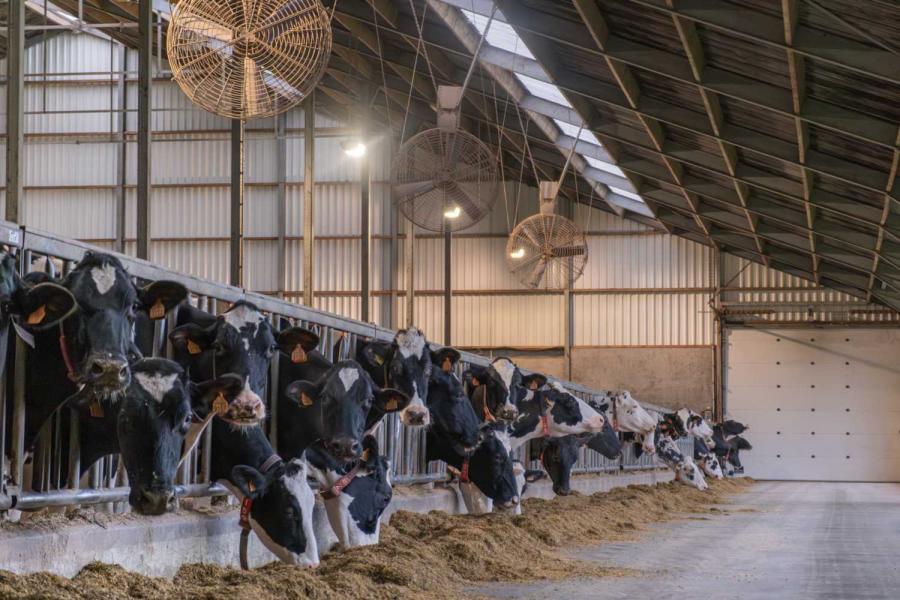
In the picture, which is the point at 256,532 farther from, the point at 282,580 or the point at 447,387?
the point at 447,387

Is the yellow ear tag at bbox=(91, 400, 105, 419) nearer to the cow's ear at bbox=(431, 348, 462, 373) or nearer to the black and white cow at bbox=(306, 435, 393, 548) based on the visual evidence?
the black and white cow at bbox=(306, 435, 393, 548)

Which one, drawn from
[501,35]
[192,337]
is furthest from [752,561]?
[501,35]

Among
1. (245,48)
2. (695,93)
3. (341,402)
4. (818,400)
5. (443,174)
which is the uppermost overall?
(695,93)

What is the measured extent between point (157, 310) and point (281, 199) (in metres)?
29.7

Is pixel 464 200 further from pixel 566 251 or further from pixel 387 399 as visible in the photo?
pixel 387 399

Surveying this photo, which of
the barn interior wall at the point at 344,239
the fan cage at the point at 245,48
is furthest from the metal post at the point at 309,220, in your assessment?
the fan cage at the point at 245,48

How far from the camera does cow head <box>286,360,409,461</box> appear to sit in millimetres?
7887

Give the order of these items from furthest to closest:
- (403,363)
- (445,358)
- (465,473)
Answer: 1. (465,473)
2. (445,358)
3. (403,363)

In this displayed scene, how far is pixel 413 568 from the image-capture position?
7.66 metres

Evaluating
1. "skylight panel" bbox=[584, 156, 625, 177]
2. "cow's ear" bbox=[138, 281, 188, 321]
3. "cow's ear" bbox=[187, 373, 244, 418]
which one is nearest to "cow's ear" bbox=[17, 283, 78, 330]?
"cow's ear" bbox=[138, 281, 188, 321]

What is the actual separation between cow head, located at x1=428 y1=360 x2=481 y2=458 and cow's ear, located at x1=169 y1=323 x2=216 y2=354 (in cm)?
419

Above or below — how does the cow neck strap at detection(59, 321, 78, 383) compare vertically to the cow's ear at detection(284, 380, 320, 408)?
above

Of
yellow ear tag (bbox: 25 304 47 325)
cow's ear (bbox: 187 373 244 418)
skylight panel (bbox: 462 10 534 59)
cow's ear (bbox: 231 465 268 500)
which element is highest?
skylight panel (bbox: 462 10 534 59)

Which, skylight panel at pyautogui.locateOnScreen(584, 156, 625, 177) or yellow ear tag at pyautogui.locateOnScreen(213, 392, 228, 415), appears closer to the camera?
yellow ear tag at pyautogui.locateOnScreen(213, 392, 228, 415)
